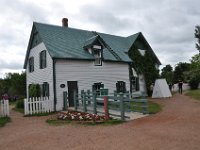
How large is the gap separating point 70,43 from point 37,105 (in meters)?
7.31

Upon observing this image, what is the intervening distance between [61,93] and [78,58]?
11.0ft

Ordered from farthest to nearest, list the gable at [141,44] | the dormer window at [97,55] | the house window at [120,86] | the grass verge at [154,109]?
the gable at [141,44] → the house window at [120,86] → the dormer window at [97,55] → the grass verge at [154,109]

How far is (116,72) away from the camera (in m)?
24.8

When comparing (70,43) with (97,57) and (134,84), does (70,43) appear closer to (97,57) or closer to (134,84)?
(97,57)

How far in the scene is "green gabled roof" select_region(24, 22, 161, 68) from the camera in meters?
20.9

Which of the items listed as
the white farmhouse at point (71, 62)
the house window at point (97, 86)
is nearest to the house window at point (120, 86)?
the white farmhouse at point (71, 62)

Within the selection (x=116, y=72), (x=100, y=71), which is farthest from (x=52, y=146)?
(x=116, y=72)

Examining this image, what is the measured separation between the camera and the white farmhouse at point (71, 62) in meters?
20.2

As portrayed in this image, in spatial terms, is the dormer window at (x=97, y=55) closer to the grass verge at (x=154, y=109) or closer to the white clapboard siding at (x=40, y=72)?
the white clapboard siding at (x=40, y=72)

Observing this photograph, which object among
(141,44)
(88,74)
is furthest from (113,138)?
(141,44)

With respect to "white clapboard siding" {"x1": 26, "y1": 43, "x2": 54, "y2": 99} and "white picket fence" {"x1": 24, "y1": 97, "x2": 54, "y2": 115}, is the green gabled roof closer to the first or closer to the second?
"white clapboard siding" {"x1": 26, "y1": 43, "x2": 54, "y2": 99}

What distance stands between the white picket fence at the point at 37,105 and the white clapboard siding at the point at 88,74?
1083 mm

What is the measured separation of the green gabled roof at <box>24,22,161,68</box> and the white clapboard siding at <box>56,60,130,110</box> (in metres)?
0.62

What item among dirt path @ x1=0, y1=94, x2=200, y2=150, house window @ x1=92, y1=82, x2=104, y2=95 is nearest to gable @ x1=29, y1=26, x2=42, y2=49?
house window @ x1=92, y1=82, x2=104, y2=95
